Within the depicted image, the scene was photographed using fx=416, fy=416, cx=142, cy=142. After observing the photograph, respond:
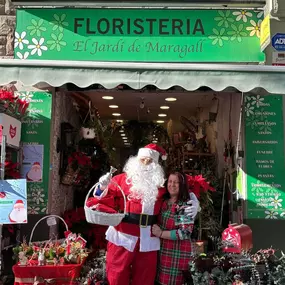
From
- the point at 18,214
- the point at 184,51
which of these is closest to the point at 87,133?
the point at 184,51

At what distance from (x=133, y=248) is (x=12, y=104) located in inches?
92.3

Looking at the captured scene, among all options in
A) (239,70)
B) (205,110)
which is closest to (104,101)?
(205,110)

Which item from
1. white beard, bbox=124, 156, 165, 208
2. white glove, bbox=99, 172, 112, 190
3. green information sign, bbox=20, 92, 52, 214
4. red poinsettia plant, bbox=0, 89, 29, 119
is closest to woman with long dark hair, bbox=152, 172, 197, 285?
white beard, bbox=124, 156, 165, 208

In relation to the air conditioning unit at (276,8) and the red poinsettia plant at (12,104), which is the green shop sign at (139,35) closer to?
the air conditioning unit at (276,8)

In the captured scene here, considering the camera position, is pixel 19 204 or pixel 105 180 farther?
pixel 19 204

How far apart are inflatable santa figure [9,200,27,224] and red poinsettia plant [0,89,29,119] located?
112 cm

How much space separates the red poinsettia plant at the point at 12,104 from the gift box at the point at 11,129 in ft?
0.27

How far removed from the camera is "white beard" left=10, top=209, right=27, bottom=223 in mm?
4379

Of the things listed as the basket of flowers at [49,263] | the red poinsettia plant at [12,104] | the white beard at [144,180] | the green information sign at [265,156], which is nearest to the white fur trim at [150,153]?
the white beard at [144,180]

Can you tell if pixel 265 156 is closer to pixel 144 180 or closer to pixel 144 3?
pixel 144 180

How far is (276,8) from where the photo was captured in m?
5.40

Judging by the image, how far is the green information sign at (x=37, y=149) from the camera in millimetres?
5305

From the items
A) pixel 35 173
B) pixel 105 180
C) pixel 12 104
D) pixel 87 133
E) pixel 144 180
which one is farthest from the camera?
pixel 87 133

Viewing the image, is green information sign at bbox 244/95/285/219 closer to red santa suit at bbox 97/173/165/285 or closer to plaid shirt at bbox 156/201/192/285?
plaid shirt at bbox 156/201/192/285
